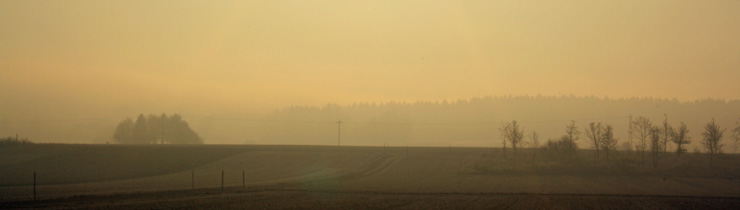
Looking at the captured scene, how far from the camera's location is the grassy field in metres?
29.1

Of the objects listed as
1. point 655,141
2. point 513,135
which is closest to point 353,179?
point 513,135

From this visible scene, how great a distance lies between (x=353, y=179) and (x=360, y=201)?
19.0m

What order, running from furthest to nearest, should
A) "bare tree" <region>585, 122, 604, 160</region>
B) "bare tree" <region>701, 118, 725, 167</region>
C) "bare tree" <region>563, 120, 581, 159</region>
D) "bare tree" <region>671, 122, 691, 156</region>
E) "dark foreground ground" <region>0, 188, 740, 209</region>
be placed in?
1. "bare tree" <region>563, 120, 581, 159</region>
2. "bare tree" <region>585, 122, 604, 160</region>
3. "bare tree" <region>701, 118, 725, 167</region>
4. "bare tree" <region>671, 122, 691, 156</region>
5. "dark foreground ground" <region>0, 188, 740, 209</region>

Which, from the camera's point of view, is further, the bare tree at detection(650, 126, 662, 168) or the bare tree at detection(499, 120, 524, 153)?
the bare tree at detection(499, 120, 524, 153)

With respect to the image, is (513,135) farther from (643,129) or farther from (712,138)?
(712,138)

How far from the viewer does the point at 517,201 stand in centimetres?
2995

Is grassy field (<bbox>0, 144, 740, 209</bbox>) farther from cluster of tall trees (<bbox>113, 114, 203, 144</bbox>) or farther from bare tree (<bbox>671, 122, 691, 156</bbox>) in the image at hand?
cluster of tall trees (<bbox>113, 114, 203, 144</bbox>)

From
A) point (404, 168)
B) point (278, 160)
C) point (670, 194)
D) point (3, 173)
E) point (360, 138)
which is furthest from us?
point (360, 138)

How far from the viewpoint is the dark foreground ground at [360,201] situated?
85.8ft

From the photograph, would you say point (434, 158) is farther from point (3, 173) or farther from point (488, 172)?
point (3, 173)

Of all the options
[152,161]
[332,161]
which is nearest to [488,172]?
[332,161]

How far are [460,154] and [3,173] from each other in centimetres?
5267

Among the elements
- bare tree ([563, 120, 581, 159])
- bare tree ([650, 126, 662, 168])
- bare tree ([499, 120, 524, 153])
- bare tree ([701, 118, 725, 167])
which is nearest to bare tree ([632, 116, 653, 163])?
bare tree ([650, 126, 662, 168])

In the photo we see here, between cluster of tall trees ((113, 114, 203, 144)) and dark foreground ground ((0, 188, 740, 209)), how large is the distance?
99.7 m
